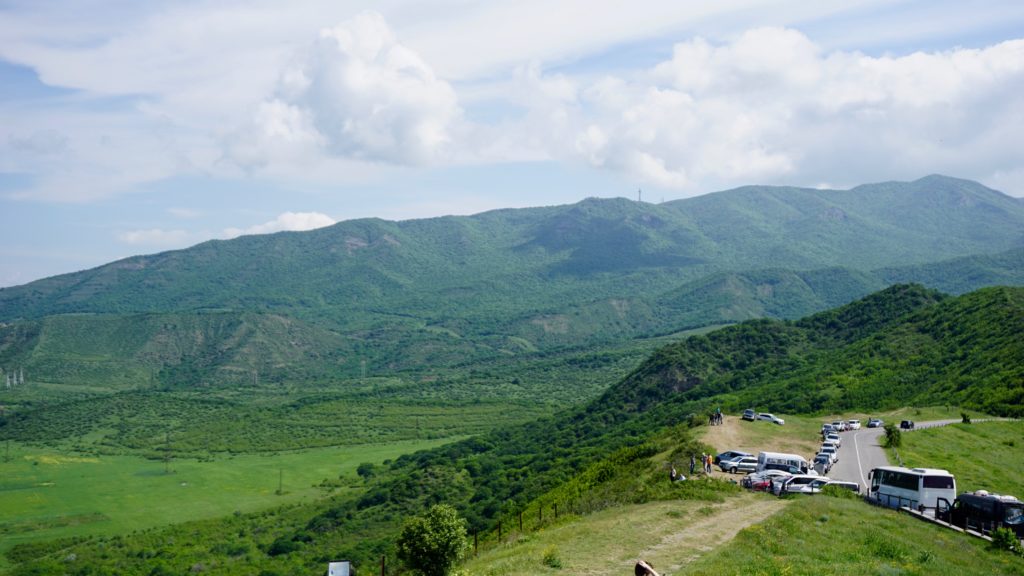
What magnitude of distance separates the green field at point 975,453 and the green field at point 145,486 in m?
73.5

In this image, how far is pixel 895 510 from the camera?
32.5 metres

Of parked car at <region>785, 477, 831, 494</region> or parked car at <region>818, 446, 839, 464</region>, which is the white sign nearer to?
parked car at <region>785, 477, 831, 494</region>

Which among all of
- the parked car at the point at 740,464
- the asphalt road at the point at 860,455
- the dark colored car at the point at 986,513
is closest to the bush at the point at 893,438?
the asphalt road at the point at 860,455

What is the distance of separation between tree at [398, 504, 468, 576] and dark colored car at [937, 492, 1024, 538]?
20140mm

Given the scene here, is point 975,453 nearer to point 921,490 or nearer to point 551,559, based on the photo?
point 921,490

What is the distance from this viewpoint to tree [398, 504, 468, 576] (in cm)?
2756

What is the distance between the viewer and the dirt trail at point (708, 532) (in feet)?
81.5

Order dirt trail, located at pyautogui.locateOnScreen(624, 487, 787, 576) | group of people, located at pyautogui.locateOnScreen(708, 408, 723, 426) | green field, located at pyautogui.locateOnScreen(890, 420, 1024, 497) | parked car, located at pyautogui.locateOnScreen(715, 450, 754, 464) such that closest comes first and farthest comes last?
dirt trail, located at pyautogui.locateOnScreen(624, 487, 787, 576) < green field, located at pyautogui.locateOnScreen(890, 420, 1024, 497) < parked car, located at pyautogui.locateOnScreen(715, 450, 754, 464) < group of people, located at pyautogui.locateOnScreen(708, 408, 723, 426)

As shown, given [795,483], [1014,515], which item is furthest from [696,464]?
[1014,515]

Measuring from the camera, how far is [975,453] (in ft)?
151

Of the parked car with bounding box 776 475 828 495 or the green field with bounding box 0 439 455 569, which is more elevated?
the parked car with bounding box 776 475 828 495

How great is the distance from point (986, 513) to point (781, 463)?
32.7ft

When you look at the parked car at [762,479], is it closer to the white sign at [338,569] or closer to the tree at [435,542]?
the tree at [435,542]

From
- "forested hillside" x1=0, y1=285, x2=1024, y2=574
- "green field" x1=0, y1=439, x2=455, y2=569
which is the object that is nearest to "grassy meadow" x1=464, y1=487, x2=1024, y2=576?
"forested hillside" x1=0, y1=285, x2=1024, y2=574
